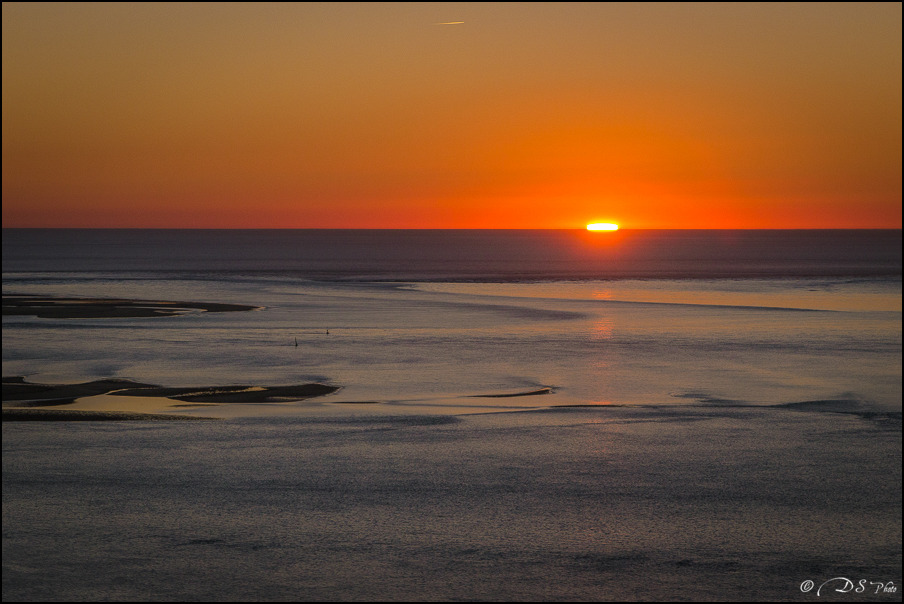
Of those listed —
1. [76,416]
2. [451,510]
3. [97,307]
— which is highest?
[97,307]

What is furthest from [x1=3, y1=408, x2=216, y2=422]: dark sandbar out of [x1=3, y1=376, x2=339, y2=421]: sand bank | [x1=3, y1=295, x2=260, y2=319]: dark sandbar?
[x1=3, y1=295, x2=260, y2=319]: dark sandbar

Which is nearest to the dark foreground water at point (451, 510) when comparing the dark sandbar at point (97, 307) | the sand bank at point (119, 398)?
the sand bank at point (119, 398)

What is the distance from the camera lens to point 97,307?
130 ft

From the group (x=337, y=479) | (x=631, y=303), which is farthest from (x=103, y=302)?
(x=337, y=479)

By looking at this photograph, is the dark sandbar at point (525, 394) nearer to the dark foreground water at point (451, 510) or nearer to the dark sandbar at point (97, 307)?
the dark foreground water at point (451, 510)

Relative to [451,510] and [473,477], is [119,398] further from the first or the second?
[451,510]

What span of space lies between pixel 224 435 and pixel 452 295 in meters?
36.1

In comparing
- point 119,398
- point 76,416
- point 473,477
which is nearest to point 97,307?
point 119,398

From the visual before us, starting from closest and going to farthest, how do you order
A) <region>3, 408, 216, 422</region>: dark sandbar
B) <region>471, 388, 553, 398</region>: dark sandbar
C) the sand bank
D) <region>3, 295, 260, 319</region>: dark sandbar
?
<region>3, 408, 216, 422</region>: dark sandbar → the sand bank → <region>471, 388, 553, 398</region>: dark sandbar → <region>3, 295, 260, 319</region>: dark sandbar

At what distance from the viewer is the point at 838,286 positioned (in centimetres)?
5531

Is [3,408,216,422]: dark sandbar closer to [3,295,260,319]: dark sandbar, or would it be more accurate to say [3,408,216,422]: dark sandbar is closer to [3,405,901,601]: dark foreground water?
[3,405,901,601]: dark foreground water

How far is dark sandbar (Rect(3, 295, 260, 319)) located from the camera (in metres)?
35.9

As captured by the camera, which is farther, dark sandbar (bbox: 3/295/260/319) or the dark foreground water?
dark sandbar (bbox: 3/295/260/319)

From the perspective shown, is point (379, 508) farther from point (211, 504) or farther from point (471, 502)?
point (211, 504)
